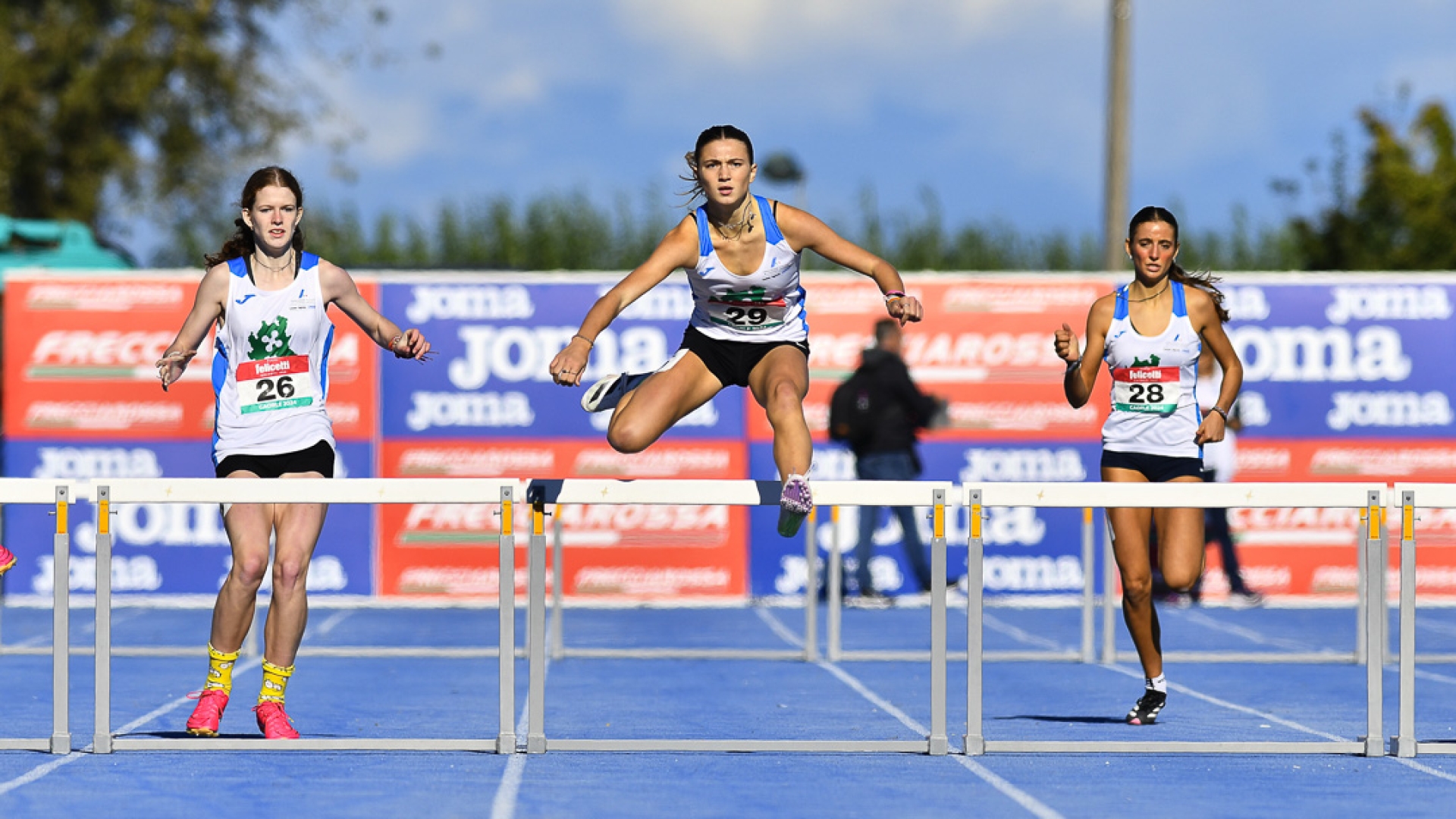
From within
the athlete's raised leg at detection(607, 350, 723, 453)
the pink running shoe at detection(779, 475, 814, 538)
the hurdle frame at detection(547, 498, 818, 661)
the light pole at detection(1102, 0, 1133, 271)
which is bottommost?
the hurdle frame at detection(547, 498, 818, 661)

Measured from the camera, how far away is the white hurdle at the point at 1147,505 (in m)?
7.54

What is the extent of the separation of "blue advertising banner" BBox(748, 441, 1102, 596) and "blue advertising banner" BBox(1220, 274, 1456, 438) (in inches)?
61.3

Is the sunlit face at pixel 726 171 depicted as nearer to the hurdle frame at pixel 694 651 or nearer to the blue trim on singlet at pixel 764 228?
the blue trim on singlet at pixel 764 228

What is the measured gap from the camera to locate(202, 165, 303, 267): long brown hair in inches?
295

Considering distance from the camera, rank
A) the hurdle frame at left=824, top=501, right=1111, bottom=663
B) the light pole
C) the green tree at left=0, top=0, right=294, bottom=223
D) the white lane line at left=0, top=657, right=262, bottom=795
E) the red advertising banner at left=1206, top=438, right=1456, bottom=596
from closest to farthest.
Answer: the white lane line at left=0, top=657, right=262, bottom=795 < the hurdle frame at left=824, top=501, right=1111, bottom=663 < the red advertising banner at left=1206, top=438, right=1456, bottom=596 < the light pole < the green tree at left=0, top=0, right=294, bottom=223

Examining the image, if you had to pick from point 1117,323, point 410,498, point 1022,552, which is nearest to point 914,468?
point 1022,552

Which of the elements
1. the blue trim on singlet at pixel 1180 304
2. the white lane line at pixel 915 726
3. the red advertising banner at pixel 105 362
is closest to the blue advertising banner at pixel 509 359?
the red advertising banner at pixel 105 362

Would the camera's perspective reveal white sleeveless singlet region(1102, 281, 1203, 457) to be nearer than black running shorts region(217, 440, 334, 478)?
No

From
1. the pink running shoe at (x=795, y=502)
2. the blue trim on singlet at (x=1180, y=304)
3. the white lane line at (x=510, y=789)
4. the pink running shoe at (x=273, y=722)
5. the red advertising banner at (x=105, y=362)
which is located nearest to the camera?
the white lane line at (x=510, y=789)

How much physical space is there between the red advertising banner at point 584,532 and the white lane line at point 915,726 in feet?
3.02

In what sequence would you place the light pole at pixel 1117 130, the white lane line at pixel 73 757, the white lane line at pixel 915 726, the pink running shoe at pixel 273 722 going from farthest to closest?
the light pole at pixel 1117 130 < the pink running shoe at pixel 273 722 < the white lane line at pixel 73 757 < the white lane line at pixel 915 726

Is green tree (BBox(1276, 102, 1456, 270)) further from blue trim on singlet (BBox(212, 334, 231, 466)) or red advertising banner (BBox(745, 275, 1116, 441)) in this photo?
blue trim on singlet (BBox(212, 334, 231, 466))

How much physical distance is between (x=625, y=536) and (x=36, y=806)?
9.79 m

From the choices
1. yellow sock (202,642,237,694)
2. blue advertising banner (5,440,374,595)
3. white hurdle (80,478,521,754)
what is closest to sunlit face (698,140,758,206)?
white hurdle (80,478,521,754)
